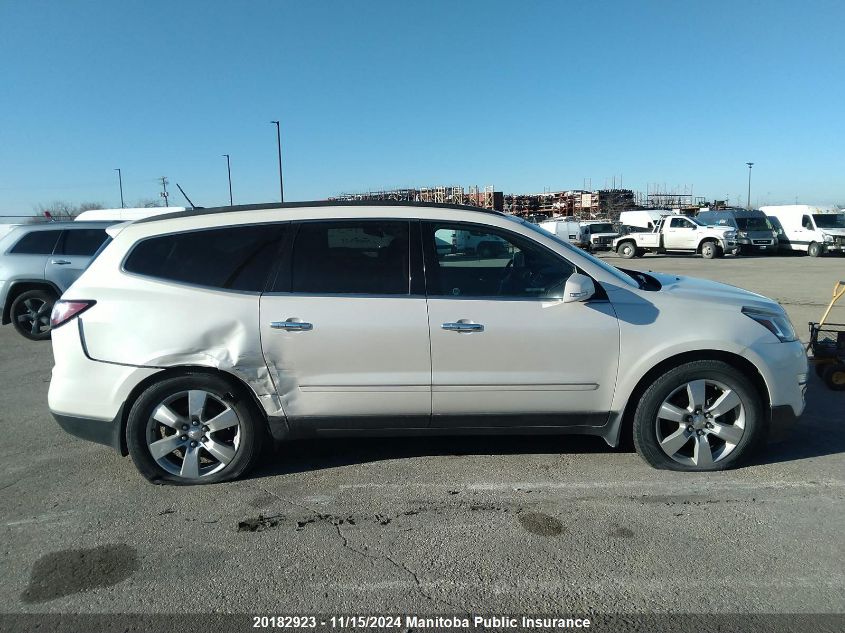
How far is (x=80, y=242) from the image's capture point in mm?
9812

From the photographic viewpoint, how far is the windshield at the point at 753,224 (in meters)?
28.7

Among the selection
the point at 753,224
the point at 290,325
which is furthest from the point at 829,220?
the point at 290,325

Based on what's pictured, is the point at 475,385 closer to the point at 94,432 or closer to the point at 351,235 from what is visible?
the point at 351,235

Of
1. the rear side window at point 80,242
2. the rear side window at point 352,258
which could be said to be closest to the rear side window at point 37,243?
the rear side window at point 80,242

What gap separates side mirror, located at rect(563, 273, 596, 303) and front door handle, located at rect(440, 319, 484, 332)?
553mm

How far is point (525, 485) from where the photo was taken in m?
3.81

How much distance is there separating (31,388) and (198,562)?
14.9 feet

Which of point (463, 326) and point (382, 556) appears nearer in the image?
point (382, 556)

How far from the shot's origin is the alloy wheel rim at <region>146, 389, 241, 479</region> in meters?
3.75

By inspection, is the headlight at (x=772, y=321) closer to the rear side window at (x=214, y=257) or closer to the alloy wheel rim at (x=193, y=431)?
the rear side window at (x=214, y=257)

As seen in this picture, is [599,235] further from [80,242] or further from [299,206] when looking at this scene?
[299,206]

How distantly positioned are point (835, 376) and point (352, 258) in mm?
4800

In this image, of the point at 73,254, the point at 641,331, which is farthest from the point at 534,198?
the point at 641,331

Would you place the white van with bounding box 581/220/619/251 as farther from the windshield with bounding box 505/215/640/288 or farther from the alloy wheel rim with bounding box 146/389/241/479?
the alloy wheel rim with bounding box 146/389/241/479
